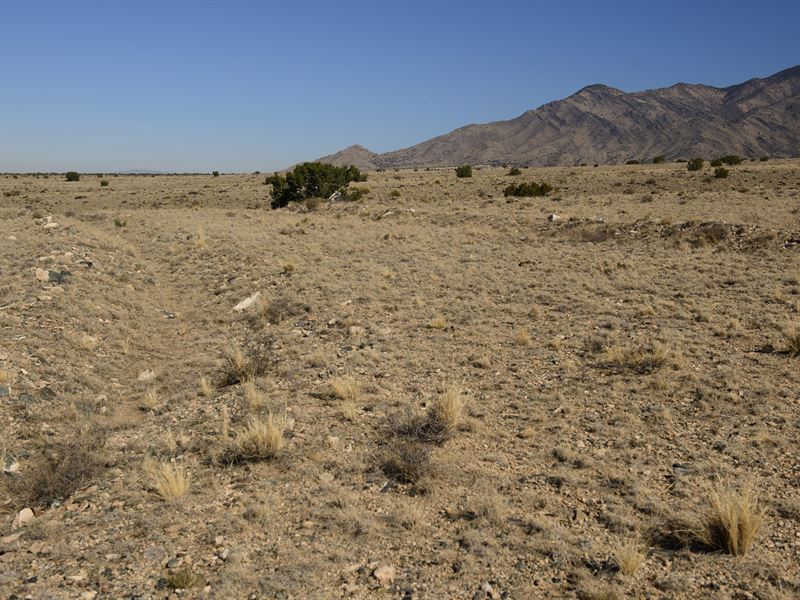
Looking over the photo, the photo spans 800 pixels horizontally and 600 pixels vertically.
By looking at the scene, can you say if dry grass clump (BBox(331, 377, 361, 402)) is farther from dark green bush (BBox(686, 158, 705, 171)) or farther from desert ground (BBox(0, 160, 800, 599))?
dark green bush (BBox(686, 158, 705, 171))

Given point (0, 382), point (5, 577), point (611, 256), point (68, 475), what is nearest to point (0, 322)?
point (0, 382)

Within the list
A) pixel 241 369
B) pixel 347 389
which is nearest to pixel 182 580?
pixel 347 389

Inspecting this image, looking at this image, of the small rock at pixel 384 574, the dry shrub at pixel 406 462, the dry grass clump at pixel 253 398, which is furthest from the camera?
the dry grass clump at pixel 253 398

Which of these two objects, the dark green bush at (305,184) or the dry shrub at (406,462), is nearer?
the dry shrub at (406,462)

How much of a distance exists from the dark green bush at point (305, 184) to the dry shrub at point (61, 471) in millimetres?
31060

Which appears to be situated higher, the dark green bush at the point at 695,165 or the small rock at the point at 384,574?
the dark green bush at the point at 695,165

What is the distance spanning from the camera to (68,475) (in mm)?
5879

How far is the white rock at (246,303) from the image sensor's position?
13266 mm

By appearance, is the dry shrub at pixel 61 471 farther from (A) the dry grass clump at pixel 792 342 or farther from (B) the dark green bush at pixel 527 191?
(B) the dark green bush at pixel 527 191

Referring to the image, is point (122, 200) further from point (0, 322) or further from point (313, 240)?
point (0, 322)

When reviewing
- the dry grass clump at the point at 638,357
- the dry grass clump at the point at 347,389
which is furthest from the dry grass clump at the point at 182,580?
the dry grass clump at the point at 638,357

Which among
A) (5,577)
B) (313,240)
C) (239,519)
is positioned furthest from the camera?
(313,240)

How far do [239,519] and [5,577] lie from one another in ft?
6.21

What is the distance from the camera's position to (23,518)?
530 centimetres
